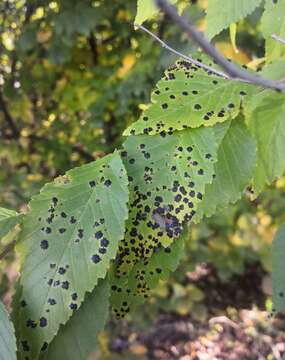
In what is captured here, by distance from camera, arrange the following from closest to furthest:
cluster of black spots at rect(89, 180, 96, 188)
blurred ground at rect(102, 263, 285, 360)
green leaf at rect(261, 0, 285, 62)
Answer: cluster of black spots at rect(89, 180, 96, 188) < green leaf at rect(261, 0, 285, 62) < blurred ground at rect(102, 263, 285, 360)

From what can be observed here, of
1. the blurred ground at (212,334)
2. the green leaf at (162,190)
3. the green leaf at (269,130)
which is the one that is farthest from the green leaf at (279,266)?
the blurred ground at (212,334)

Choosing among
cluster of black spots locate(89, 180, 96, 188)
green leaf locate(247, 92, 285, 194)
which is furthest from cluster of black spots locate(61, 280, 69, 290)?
green leaf locate(247, 92, 285, 194)

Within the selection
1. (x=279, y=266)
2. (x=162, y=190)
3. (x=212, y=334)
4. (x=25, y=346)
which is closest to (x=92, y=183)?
(x=162, y=190)

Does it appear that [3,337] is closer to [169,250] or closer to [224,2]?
[169,250]

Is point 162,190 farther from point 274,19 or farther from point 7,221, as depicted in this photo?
point 274,19

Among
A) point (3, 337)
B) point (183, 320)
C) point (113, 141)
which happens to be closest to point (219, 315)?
point (183, 320)

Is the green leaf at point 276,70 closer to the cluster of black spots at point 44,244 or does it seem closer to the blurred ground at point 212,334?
the cluster of black spots at point 44,244

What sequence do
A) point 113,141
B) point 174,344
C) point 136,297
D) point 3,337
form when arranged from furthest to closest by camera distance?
point 174,344 → point 113,141 → point 136,297 → point 3,337

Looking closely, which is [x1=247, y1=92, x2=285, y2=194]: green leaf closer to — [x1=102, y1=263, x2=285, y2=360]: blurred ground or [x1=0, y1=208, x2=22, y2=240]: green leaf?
[x1=0, y1=208, x2=22, y2=240]: green leaf
